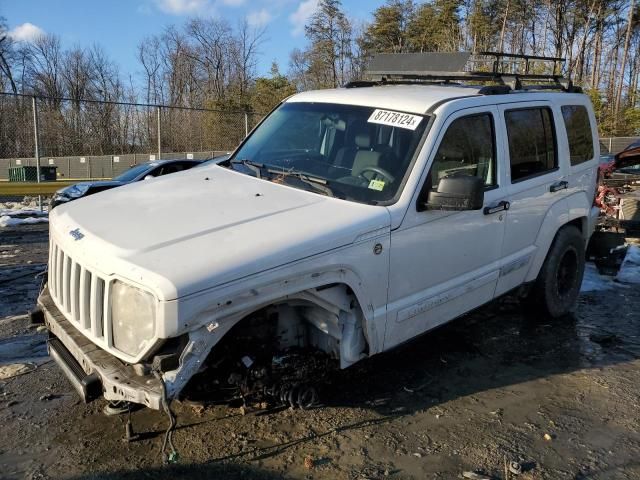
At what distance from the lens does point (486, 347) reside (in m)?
4.79

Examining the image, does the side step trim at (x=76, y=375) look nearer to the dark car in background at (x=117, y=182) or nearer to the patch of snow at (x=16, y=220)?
the dark car in background at (x=117, y=182)

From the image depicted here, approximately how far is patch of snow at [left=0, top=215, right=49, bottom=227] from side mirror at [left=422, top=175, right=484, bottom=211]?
985 centimetres

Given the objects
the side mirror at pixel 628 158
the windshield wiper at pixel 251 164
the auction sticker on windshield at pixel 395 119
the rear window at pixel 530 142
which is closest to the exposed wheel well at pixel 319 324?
the windshield wiper at pixel 251 164

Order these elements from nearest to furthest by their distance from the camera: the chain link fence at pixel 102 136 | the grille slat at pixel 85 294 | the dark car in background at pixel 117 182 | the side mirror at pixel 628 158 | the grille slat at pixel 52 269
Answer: the grille slat at pixel 85 294 → the grille slat at pixel 52 269 → the dark car in background at pixel 117 182 → the side mirror at pixel 628 158 → the chain link fence at pixel 102 136

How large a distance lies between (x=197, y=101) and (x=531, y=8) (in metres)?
26.6

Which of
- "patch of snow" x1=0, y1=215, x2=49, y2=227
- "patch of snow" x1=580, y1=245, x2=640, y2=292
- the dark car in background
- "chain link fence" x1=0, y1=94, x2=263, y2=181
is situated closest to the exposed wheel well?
"patch of snow" x1=580, y1=245, x2=640, y2=292

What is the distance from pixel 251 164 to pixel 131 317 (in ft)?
6.16

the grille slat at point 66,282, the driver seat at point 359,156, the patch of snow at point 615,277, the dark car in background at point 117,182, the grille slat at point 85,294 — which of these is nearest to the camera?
the grille slat at point 85,294

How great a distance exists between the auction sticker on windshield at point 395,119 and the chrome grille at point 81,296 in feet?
6.97

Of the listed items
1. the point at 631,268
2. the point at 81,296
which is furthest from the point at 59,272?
the point at 631,268

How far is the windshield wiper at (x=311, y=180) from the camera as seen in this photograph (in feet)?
11.6

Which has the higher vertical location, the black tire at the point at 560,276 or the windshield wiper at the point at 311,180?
the windshield wiper at the point at 311,180

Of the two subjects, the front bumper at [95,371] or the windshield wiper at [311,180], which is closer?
the front bumper at [95,371]

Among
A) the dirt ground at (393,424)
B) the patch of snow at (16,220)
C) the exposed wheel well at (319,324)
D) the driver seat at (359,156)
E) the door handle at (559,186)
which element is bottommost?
the dirt ground at (393,424)
